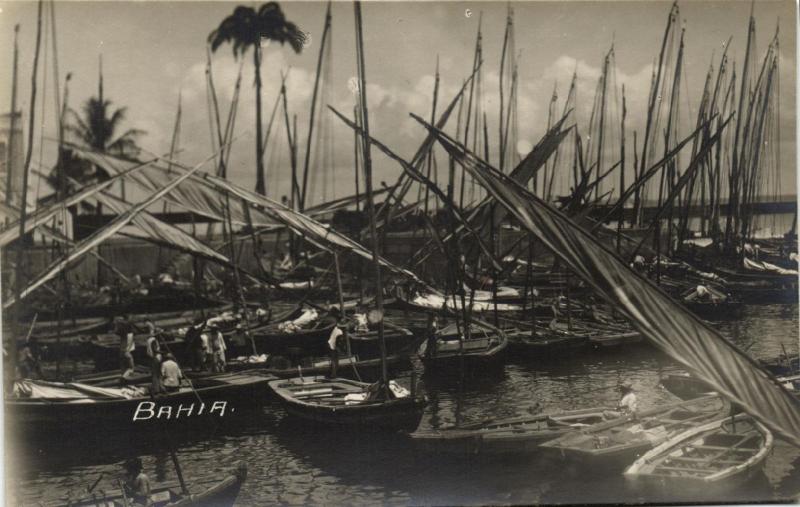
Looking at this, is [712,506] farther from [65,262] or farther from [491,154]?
[65,262]

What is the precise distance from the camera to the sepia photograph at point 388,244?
286 inches

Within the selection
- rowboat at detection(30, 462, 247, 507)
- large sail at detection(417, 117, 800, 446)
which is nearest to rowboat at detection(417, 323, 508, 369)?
rowboat at detection(30, 462, 247, 507)

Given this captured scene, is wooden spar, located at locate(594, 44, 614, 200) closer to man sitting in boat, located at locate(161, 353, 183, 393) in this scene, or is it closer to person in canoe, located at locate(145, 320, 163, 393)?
man sitting in boat, located at locate(161, 353, 183, 393)

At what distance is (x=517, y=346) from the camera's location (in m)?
8.06

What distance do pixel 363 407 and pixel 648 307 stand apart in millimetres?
2852

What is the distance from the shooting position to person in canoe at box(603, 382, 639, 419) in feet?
24.9

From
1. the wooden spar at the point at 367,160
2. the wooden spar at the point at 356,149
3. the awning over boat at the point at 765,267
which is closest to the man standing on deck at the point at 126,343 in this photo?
the wooden spar at the point at 367,160

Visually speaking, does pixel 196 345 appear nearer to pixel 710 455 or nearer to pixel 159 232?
pixel 159 232

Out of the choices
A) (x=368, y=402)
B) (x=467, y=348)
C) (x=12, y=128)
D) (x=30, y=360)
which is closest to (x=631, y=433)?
(x=467, y=348)

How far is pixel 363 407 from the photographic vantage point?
7.37 metres

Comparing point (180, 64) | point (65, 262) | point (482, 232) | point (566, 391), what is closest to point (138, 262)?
point (65, 262)

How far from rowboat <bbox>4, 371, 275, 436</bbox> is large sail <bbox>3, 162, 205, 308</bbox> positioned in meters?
0.91

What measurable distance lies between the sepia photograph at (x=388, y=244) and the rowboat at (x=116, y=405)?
0.02m

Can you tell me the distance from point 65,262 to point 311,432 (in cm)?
278
